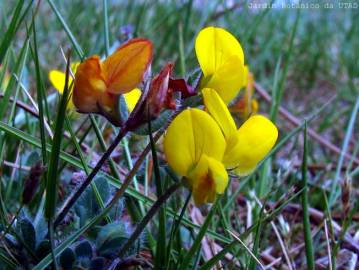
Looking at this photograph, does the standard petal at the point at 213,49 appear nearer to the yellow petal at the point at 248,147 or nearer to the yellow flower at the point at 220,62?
the yellow flower at the point at 220,62

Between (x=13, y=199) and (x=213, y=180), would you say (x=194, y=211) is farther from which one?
(x=213, y=180)

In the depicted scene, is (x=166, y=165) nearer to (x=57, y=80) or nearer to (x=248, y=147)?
(x=248, y=147)

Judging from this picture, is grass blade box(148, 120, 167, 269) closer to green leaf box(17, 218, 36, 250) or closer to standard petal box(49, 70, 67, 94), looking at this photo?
green leaf box(17, 218, 36, 250)

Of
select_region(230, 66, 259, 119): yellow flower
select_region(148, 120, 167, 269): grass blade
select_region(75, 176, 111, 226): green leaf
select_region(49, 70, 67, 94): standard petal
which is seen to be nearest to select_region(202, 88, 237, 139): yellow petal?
select_region(148, 120, 167, 269): grass blade

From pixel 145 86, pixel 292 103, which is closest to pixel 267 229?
pixel 145 86

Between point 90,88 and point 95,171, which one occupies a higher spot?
point 90,88

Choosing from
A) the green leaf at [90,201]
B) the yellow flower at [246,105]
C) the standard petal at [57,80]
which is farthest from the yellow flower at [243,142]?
the yellow flower at [246,105]

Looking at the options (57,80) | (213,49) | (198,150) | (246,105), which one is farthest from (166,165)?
(246,105)
